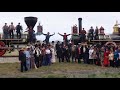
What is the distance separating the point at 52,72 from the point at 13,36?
6596 millimetres

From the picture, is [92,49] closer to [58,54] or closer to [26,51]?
[58,54]

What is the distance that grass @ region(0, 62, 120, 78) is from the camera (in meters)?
17.5

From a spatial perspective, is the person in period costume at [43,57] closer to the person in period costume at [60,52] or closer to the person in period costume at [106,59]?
the person in period costume at [60,52]

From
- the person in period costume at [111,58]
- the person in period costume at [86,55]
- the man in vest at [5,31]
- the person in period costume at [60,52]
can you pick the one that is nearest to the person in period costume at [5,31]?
the man in vest at [5,31]

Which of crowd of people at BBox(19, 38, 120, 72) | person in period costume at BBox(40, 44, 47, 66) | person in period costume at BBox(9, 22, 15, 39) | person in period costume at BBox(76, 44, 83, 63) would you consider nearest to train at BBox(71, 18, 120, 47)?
crowd of people at BBox(19, 38, 120, 72)

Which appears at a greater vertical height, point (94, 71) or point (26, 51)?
point (26, 51)

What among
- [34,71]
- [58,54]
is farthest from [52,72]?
[58,54]

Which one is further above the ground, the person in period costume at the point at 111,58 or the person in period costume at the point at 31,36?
the person in period costume at the point at 31,36

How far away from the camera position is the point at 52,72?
1878cm

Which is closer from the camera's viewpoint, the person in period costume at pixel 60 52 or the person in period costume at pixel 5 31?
the person in period costume at pixel 60 52

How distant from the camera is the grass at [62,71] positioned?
17505mm

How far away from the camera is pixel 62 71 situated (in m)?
19.3

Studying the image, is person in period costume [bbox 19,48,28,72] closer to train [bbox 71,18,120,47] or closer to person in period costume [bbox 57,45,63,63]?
person in period costume [bbox 57,45,63,63]

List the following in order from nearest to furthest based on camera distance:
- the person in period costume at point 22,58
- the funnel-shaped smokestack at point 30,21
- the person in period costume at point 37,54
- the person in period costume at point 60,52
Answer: the person in period costume at point 22,58
the person in period costume at point 37,54
the person in period costume at point 60,52
the funnel-shaped smokestack at point 30,21
